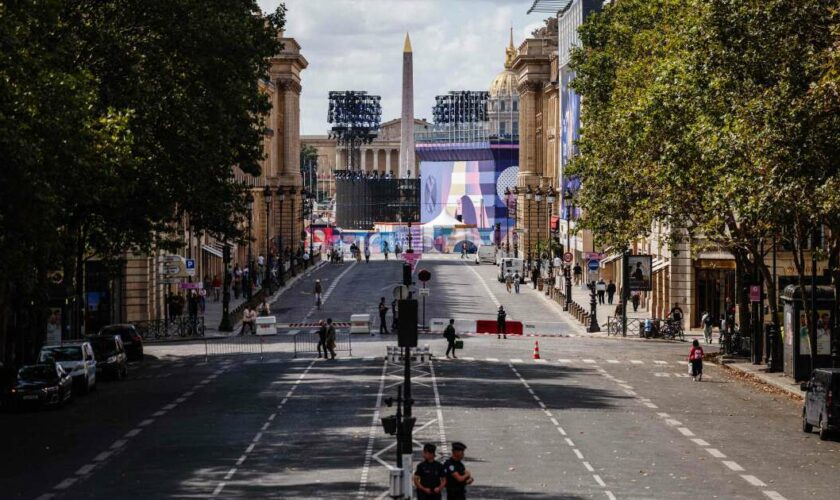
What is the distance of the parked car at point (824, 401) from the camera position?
122ft

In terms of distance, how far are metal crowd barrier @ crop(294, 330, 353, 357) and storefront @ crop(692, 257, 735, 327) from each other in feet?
55.9

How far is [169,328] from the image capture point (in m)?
80.2

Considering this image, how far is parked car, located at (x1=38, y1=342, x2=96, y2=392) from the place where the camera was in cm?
5016

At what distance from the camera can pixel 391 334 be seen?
80.2 m

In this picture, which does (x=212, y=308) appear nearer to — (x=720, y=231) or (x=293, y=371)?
(x=293, y=371)

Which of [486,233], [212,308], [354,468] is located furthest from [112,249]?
[486,233]

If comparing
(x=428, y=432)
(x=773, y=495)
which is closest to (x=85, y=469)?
(x=428, y=432)

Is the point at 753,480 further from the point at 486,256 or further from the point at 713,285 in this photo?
the point at 486,256

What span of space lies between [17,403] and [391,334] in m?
36.2

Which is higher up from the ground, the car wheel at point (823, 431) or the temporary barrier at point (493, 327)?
the temporary barrier at point (493, 327)

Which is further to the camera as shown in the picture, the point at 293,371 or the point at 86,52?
the point at 293,371

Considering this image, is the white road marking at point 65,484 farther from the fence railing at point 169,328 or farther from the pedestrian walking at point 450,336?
the fence railing at point 169,328

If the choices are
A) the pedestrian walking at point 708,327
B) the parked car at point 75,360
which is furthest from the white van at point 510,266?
the parked car at point 75,360

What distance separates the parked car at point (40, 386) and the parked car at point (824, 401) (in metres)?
19.6
